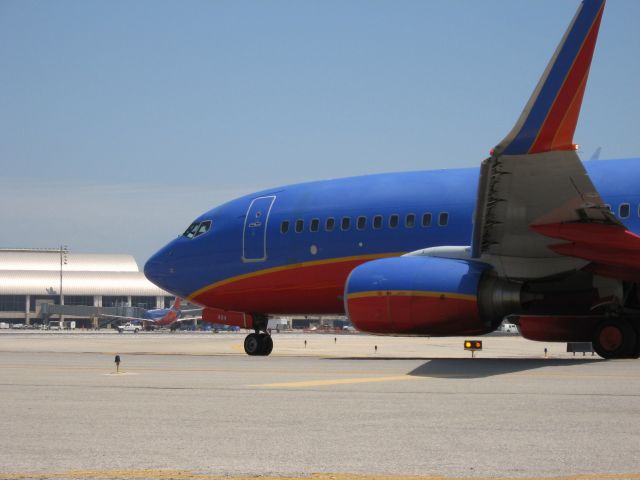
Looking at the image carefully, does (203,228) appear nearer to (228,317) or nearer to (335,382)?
(228,317)

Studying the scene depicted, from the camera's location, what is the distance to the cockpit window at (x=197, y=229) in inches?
1089

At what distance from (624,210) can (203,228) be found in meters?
11.8

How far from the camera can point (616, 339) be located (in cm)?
1997

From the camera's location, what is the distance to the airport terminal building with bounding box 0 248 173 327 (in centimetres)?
15112

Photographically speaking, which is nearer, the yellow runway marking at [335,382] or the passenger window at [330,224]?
the yellow runway marking at [335,382]

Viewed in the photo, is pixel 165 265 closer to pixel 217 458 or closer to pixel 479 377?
pixel 479 377

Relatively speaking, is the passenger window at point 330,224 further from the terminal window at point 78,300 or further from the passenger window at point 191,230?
the terminal window at point 78,300

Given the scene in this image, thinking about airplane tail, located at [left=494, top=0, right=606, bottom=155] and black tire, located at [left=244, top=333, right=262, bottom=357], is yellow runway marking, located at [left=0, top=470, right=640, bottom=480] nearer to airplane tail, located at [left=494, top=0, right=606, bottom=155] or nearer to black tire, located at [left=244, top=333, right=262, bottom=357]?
airplane tail, located at [left=494, top=0, right=606, bottom=155]

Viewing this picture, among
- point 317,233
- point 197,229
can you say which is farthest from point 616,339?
point 197,229

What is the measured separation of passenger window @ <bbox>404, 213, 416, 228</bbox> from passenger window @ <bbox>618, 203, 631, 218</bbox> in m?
4.71

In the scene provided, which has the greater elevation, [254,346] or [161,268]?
[161,268]

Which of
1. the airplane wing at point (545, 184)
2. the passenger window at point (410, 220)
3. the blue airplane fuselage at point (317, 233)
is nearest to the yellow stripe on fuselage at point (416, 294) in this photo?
the airplane wing at point (545, 184)

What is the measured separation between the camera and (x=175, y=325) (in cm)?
12112

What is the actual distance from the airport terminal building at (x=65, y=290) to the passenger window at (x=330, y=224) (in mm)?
125272
